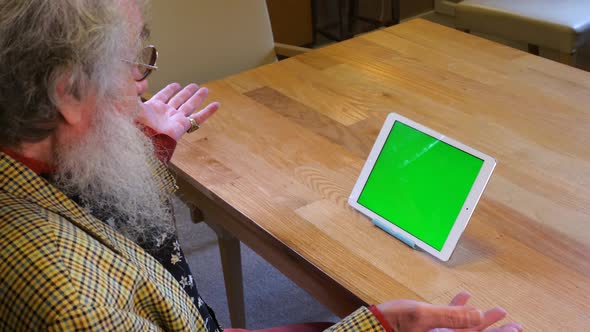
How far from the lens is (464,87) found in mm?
1860

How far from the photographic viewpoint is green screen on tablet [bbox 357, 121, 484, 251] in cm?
128

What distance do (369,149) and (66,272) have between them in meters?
0.85

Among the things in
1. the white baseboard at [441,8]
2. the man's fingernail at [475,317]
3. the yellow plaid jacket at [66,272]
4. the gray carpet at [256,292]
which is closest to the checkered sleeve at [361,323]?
the man's fingernail at [475,317]

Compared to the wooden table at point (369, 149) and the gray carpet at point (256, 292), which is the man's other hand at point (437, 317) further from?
the gray carpet at point (256, 292)

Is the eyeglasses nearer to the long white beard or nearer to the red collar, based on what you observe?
the long white beard

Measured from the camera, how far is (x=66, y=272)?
0.90 meters

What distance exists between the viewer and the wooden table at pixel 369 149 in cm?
123

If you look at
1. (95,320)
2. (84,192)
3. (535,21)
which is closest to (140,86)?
(84,192)

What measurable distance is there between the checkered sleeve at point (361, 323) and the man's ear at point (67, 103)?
0.49 m

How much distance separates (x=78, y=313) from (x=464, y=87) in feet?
4.07

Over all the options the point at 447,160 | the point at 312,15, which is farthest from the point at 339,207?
the point at 312,15

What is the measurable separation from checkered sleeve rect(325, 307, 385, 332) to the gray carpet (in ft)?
3.91

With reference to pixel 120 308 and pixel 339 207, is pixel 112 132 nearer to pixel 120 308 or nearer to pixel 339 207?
pixel 120 308

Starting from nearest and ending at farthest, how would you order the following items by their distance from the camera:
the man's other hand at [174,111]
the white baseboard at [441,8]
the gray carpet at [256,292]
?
the man's other hand at [174,111] < the gray carpet at [256,292] < the white baseboard at [441,8]
